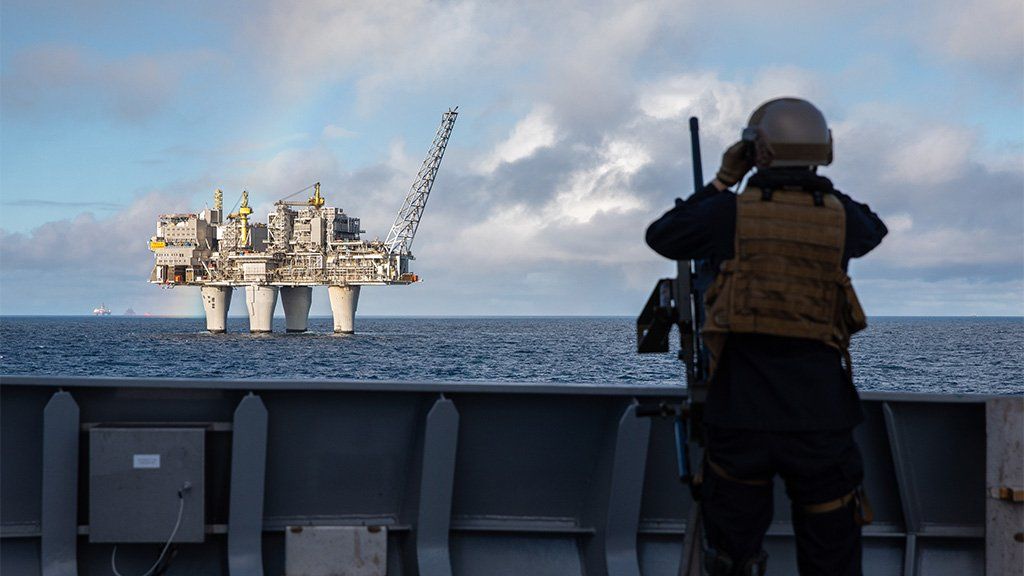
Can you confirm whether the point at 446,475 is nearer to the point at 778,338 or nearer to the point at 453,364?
the point at 778,338

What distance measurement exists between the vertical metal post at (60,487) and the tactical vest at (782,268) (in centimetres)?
305

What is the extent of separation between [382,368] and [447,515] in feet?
178

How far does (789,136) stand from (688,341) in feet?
2.70

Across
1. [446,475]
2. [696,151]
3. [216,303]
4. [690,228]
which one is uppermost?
[696,151]

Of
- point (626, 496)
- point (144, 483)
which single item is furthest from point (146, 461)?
point (626, 496)

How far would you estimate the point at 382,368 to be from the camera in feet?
190

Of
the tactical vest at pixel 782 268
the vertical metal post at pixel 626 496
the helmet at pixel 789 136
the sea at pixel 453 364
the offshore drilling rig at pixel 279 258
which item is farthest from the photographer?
the offshore drilling rig at pixel 279 258

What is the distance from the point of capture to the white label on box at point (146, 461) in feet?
14.3

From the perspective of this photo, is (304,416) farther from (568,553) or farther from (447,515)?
(568,553)

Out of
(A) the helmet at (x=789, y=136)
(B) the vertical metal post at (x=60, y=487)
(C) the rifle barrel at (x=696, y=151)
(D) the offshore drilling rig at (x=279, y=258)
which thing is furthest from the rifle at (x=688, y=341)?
(D) the offshore drilling rig at (x=279, y=258)

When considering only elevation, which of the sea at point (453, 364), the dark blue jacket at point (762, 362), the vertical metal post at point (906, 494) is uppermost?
the dark blue jacket at point (762, 362)

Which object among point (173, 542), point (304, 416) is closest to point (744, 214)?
point (304, 416)

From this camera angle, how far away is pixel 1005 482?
417 cm

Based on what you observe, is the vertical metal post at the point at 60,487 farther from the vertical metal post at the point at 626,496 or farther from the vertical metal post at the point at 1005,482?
the vertical metal post at the point at 1005,482
